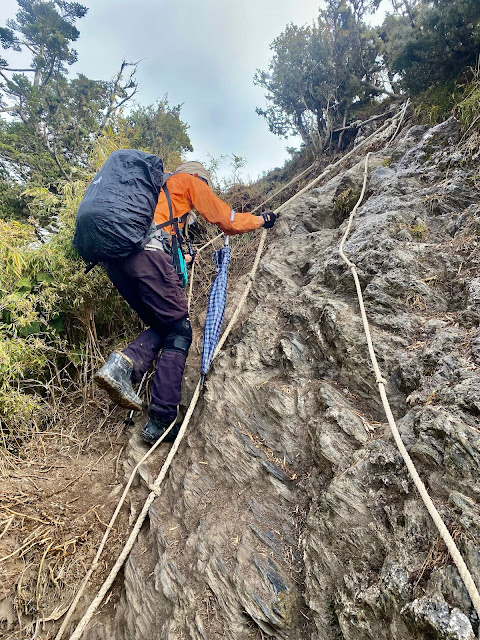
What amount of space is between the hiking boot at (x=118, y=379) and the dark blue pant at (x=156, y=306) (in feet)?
0.36

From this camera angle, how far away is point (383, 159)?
4695 millimetres

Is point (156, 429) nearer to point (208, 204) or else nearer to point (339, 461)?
point (339, 461)

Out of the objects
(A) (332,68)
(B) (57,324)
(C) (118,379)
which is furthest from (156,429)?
(A) (332,68)

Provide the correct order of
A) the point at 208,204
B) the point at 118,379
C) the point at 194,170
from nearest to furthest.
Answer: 1. the point at 118,379
2. the point at 208,204
3. the point at 194,170

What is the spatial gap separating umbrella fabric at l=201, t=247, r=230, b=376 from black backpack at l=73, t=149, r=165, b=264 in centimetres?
104

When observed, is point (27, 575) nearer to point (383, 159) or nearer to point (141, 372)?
point (141, 372)

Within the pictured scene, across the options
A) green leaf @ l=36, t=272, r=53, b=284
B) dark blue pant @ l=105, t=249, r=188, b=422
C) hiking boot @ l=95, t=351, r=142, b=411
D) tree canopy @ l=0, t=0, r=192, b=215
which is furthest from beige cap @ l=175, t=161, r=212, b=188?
tree canopy @ l=0, t=0, r=192, b=215

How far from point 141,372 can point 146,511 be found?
3.71ft

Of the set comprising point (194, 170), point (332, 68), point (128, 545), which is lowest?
point (128, 545)

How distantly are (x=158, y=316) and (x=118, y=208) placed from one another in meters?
1.01

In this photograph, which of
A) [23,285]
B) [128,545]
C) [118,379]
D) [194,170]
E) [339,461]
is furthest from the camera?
[194,170]

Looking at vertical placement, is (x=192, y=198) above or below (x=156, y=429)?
above

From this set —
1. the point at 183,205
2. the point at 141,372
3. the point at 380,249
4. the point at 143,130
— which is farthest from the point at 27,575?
the point at 143,130

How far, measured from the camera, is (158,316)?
Result: 10.8ft
